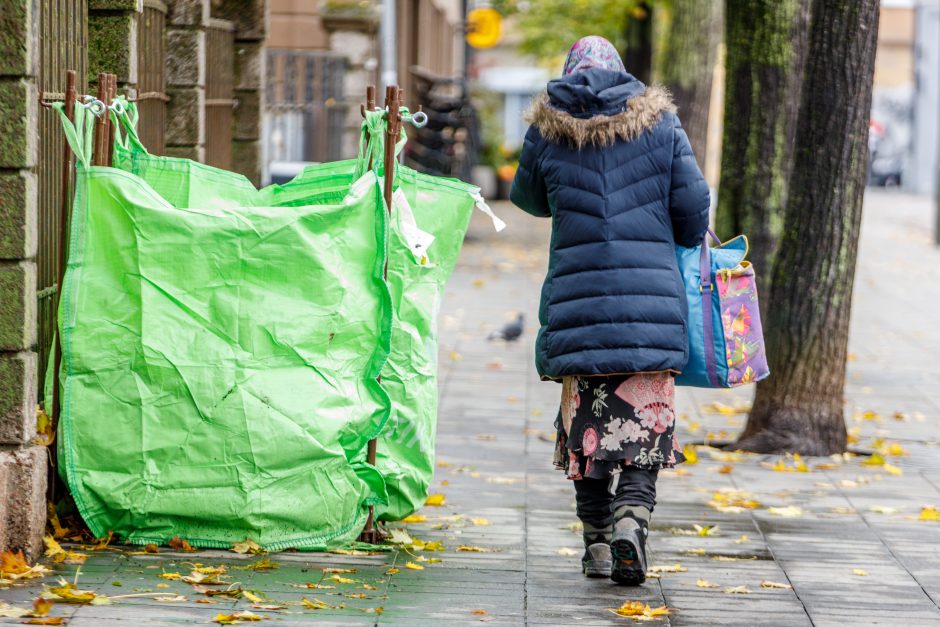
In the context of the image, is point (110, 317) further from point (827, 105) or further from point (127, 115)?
point (827, 105)

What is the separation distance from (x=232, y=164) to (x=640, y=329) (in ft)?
15.4

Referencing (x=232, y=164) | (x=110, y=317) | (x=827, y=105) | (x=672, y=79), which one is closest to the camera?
(x=110, y=317)

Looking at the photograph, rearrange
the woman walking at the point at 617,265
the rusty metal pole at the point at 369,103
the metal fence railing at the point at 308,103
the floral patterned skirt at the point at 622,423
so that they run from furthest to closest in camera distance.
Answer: the metal fence railing at the point at 308,103, the rusty metal pole at the point at 369,103, the floral patterned skirt at the point at 622,423, the woman walking at the point at 617,265

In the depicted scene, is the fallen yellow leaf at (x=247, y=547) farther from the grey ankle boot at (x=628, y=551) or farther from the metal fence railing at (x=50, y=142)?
the grey ankle boot at (x=628, y=551)

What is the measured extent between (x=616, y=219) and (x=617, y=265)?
0.15m

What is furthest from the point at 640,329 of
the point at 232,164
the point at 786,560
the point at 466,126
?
the point at 466,126

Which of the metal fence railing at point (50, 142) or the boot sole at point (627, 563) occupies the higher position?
the metal fence railing at point (50, 142)

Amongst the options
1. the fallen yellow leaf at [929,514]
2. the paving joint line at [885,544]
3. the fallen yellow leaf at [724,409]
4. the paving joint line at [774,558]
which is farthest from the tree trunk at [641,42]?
the fallen yellow leaf at [929,514]

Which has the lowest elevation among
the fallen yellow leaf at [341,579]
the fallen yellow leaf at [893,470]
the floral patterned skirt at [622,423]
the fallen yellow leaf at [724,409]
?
the fallen yellow leaf at [724,409]

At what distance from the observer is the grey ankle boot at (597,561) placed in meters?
5.05

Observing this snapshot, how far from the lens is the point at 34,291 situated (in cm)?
478

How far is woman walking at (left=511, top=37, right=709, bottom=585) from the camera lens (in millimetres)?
4828

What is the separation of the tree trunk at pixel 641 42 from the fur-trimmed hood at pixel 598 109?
14.8m

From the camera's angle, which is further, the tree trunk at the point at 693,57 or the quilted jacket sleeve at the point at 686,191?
the tree trunk at the point at 693,57
